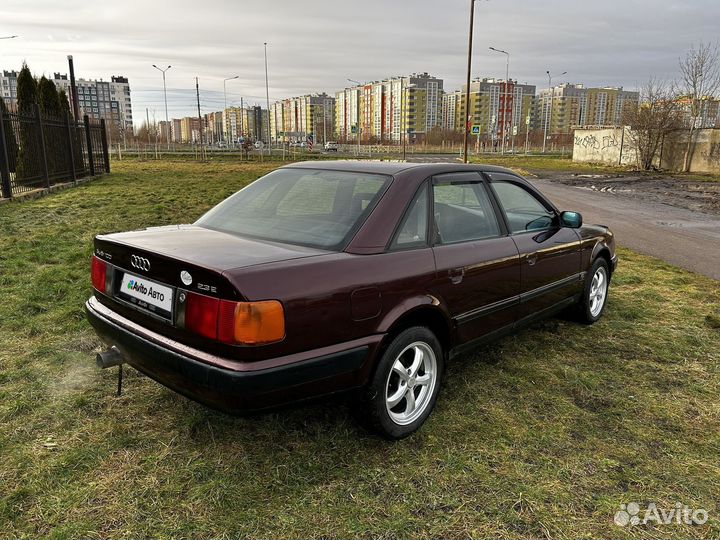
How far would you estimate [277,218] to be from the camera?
322 centimetres

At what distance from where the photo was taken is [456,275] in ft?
10.4

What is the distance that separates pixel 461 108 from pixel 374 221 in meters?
117

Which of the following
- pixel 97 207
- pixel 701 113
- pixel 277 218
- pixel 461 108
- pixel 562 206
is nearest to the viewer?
pixel 277 218

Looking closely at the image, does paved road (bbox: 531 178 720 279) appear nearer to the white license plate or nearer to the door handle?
the door handle

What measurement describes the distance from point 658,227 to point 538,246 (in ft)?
30.4

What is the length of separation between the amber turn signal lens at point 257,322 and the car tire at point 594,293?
3393mm

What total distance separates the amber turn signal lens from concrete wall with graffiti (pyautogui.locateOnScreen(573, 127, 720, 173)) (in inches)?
1309

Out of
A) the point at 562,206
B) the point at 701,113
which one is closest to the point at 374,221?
the point at 562,206

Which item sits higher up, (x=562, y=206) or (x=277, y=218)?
(x=277, y=218)

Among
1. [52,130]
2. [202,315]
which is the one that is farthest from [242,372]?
[52,130]

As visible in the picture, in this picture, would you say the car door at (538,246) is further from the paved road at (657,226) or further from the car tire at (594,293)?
the paved road at (657,226)

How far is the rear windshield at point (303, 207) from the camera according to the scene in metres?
2.91

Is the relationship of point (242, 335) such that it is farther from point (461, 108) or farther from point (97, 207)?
point (461, 108)

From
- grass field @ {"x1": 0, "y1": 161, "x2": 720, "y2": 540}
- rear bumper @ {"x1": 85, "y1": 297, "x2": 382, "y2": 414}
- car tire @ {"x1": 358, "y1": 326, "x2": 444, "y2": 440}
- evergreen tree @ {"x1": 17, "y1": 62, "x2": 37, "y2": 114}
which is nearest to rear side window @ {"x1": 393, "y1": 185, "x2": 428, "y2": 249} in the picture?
car tire @ {"x1": 358, "y1": 326, "x2": 444, "y2": 440}
